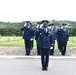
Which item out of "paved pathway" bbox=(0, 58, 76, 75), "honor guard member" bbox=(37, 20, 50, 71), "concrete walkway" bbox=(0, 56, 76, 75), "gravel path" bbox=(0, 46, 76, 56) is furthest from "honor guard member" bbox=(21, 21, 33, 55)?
"honor guard member" bbox=(37, 20, 50, 71)

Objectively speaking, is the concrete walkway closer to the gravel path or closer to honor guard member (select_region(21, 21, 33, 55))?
honor guard member (select_region(21, 21, 33, 55))

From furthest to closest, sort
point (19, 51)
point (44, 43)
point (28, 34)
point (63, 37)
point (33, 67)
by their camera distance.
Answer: point (19, 51)
point (63, 37)
point (28, 34)
point (33, 67)
point (44, 43)

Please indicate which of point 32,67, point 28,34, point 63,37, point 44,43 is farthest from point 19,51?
point 44,43

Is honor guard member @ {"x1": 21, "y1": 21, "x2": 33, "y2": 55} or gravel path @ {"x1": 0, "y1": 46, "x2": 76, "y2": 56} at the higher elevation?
honor guard member @ {"x1": 21, "y1": 21, "x2": 33, "y2": 55}

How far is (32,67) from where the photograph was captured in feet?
43.4

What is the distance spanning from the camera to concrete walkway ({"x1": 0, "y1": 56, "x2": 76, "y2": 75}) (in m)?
11.8

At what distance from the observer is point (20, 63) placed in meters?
14.5

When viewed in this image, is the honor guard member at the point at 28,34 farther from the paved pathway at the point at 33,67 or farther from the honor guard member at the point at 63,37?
the paved pathway at the point at 33,67

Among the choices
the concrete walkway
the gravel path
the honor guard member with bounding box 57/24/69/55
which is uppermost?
the honor guard member with bounding box 57/24/69/55

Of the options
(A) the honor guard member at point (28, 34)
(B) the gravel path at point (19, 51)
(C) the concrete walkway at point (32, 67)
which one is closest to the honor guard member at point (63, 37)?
(B) the gravel path at point (19, 51)

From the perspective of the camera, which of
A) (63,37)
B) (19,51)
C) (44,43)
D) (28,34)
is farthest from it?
(19,51)

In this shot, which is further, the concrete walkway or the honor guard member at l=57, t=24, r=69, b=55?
the honor guard member at l=57, t=24, r=69, b=55

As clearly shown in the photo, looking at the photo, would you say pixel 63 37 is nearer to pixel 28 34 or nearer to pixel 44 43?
pixel 28 34

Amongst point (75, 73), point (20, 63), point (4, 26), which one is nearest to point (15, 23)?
point (4, 26)
